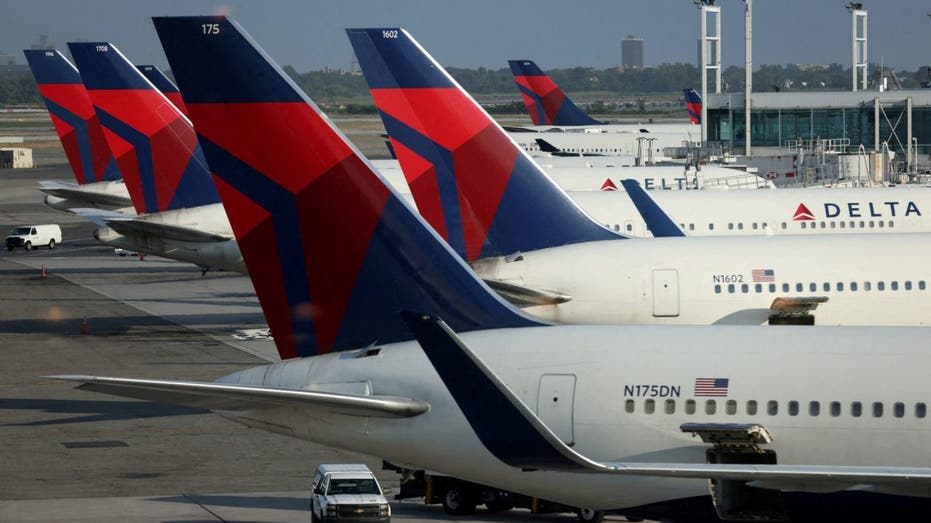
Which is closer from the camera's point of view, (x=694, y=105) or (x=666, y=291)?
(x=666, y=291)

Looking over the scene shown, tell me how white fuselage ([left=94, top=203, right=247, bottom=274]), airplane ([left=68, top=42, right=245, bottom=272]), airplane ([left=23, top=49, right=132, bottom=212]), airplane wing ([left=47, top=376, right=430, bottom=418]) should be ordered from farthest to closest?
airplane ([left=23, top=49, right=132, bottom=212]) < airplane ([left=68, top=42, right=245, bottom=272]) < white fuselage ([left=94, top=203, right=247, bottom=274]) < airplane wing ([left=47, top=376, right=430, bottom=418])

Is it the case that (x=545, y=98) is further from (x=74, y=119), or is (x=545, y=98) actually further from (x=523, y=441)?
(x=523, y=441)

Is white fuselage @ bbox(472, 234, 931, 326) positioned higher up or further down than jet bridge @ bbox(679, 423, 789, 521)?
higher up

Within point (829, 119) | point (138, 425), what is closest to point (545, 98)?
point (829, 119)

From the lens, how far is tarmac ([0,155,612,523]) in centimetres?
2706

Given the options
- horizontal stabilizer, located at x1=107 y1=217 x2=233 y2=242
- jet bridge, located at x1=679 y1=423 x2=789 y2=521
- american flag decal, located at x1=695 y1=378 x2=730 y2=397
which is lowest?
jet bridge, located at x1=679 y1=423 x2=789 y2=521

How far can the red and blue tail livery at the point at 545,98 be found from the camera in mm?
136750

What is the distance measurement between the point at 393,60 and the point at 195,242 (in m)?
15.5

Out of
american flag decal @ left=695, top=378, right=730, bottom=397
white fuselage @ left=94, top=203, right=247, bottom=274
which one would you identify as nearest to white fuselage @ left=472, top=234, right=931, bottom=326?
american flag decal @ left=695, top=378, right=730, bottom=397

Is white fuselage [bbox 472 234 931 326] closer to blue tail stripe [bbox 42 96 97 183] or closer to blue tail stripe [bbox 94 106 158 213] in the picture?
blue tail stripe [bbox 94 106 158 213]

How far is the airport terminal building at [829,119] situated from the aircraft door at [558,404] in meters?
54.9

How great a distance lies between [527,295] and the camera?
1316 inches

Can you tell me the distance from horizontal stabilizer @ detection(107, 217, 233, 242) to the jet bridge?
3106 centimetres

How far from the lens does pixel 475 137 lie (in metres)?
35.2
